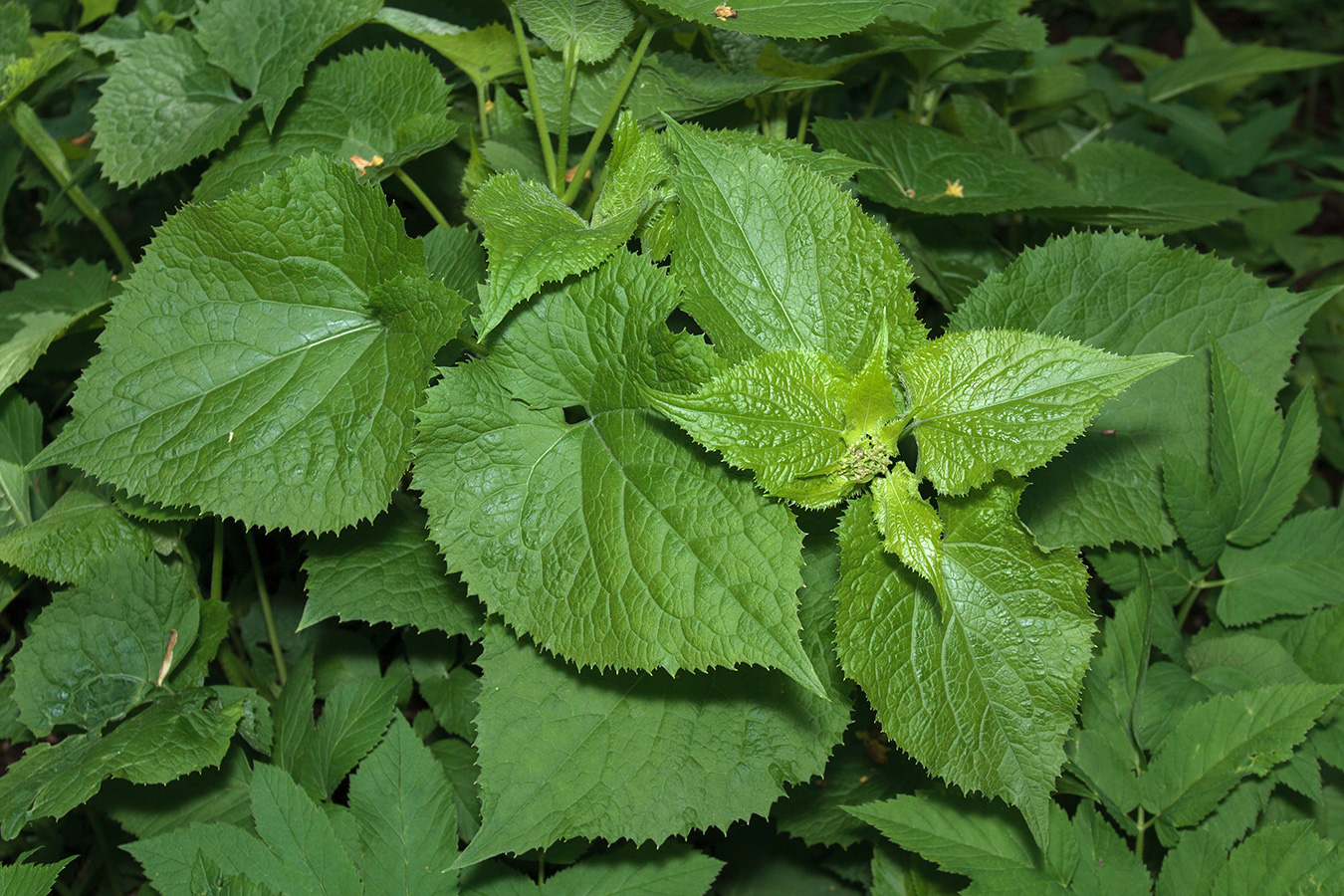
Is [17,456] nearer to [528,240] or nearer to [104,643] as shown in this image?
[104,643]

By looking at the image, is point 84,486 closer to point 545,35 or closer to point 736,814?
point 545,35

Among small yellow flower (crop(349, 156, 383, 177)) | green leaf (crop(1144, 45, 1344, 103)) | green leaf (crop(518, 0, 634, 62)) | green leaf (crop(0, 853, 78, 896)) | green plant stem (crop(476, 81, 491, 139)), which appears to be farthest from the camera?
green leaf (crop(1144, 45, 1344, 103))

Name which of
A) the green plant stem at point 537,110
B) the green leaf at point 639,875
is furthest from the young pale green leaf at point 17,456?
the green leaf at point 639,875

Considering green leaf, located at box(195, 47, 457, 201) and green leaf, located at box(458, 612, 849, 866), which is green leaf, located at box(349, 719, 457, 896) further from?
green leaf, located at box(195, 47, 457, 201)

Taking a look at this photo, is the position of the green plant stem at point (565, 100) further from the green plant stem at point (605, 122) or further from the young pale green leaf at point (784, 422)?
the young pale green leaf at point (784, 422)

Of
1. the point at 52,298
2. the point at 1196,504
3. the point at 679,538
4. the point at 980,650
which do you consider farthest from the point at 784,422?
the point at 52,298

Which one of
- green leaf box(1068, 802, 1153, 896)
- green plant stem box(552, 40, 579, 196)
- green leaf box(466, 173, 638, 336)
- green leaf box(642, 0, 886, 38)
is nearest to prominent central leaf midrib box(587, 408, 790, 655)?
green leaf box(466, 173, 638, 336)
